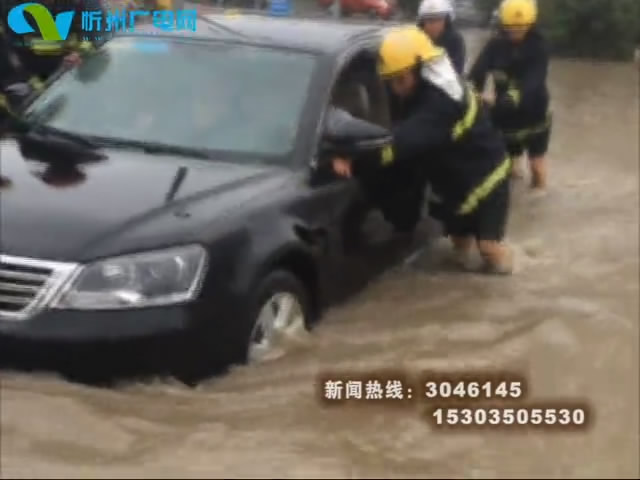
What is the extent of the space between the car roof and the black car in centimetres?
2

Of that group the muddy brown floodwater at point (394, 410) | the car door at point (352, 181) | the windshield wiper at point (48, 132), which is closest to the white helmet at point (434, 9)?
the muddy brown floodwater at point (394, 410)

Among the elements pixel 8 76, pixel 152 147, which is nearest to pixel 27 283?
pixel 152 147

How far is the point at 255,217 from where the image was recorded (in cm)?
554

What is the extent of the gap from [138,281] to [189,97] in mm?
1577

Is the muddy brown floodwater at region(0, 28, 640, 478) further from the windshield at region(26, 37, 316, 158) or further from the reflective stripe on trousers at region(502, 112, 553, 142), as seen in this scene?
the reflective stripe on trousers at region(502, 112, 553, 142)

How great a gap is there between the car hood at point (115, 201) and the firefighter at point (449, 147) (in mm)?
767

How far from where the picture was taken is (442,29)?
33.3 feet

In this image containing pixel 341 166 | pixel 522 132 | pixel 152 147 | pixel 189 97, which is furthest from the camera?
pixel 522 132

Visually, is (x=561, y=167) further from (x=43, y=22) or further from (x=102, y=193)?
(x=102, y=193)

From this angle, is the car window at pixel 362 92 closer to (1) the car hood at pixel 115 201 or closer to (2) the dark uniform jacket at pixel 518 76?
(1) the car hood at pixel 115 201

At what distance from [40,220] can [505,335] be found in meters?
2.58

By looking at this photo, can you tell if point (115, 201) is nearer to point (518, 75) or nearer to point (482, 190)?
point (482, 190)

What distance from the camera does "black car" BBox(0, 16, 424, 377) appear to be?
4.98 m

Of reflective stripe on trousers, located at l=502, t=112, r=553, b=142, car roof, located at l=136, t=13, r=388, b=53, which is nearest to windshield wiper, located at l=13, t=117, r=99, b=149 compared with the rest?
car roof, located at l=136, t=13, r=388, b=53
